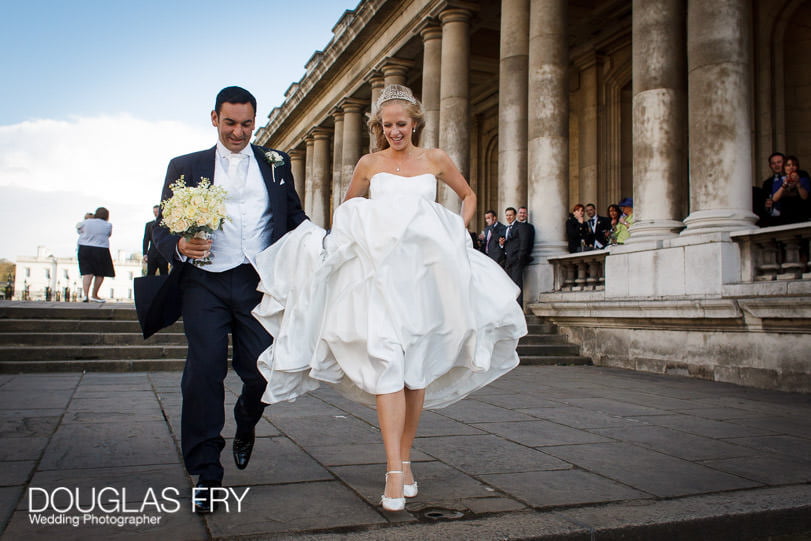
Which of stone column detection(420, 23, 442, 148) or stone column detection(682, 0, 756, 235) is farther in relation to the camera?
stone column detection(420, 23, 442, 148)

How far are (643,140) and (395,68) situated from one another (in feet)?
40.7

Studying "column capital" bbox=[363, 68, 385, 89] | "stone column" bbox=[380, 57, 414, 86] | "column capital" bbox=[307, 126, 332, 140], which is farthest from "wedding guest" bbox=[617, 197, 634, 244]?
"column capital" bbox=[307, 126, 332, 140]

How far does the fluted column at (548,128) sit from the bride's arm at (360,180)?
10.4 metres

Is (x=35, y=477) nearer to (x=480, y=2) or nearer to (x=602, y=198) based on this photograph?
(x=480, y=2)

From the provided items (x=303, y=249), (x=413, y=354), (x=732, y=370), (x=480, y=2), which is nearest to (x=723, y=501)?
(x=413, y=354)

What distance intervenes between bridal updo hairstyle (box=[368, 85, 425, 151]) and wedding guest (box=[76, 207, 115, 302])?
12085mm

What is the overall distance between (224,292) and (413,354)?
3.52 ft

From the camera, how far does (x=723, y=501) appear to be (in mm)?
3609

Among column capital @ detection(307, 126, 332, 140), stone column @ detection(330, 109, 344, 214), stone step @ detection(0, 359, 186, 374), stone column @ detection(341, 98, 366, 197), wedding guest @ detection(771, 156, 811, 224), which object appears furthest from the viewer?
column capital @ detection(307, 126, 332, 140)

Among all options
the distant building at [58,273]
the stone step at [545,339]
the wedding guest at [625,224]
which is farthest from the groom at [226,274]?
the distant building at [58,273]

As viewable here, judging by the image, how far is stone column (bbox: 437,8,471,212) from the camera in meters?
17.9

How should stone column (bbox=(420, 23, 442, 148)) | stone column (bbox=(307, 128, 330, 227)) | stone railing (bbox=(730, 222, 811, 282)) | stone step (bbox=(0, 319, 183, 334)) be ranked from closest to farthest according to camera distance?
1. stone railing (bbox=(730, 222, 811, 282))
2. stone step (bbox=(0, 319, 183, 334))
3. stone column (bbox=(420, 23, 442, 148))
4. stone column (bbox=(307, 128, 330, 227))

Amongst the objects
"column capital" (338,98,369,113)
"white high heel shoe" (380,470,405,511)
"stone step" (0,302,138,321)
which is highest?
"column capital" (338,98,369,113)

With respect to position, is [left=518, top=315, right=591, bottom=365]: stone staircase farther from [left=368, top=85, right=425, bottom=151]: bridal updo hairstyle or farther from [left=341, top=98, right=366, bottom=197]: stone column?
[left=341, top=98, right=366, bottom=197]: stone column
